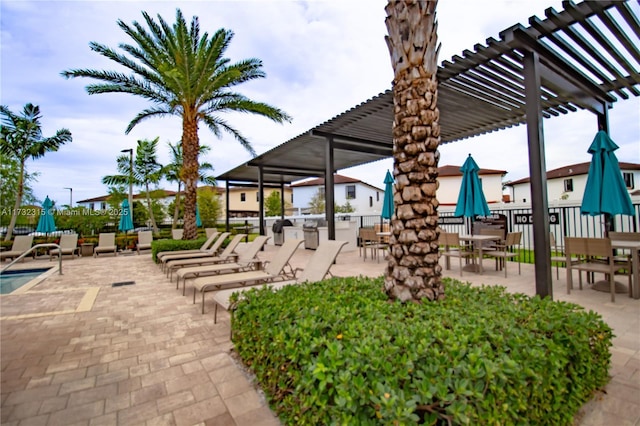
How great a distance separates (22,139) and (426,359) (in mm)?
20105

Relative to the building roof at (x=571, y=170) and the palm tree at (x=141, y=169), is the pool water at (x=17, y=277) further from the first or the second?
the building roof at (x=571, y=170)

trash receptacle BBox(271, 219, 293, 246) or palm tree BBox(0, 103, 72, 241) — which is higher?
palm tree BBox(0, 103, 72, 241)

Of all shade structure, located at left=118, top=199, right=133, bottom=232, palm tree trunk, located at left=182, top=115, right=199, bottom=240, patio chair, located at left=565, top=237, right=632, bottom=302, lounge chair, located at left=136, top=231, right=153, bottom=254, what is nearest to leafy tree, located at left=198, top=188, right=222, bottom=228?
shade structure, located at left=118, top=199, right=133, bottom=232

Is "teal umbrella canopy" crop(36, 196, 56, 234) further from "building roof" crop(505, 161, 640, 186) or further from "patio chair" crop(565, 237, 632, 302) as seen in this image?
"building roof" crop(505, 161, 640, 186)

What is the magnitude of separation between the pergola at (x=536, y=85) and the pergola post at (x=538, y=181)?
0.04 feet

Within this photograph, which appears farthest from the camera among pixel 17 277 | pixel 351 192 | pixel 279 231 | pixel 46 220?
pixel 351 192

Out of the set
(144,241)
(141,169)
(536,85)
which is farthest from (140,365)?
(141,169)

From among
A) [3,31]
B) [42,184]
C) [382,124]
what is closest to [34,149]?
[42,184]

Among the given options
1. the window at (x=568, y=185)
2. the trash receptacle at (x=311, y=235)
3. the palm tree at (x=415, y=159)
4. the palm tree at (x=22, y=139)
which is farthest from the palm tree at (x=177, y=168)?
the window at (x=568, y=185)

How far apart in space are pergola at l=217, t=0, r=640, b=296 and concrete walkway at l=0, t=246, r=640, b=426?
225 cm

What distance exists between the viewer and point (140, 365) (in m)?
3.14

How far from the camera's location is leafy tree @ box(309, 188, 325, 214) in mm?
33750

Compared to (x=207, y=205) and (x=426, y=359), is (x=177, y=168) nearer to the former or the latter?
(x=207, y=205)

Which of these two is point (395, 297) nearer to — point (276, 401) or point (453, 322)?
point (453, 322)
